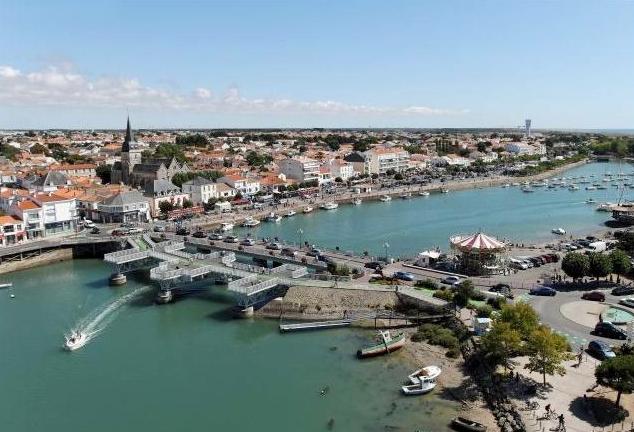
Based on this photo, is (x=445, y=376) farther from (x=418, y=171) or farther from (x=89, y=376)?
(x=418, y=171)

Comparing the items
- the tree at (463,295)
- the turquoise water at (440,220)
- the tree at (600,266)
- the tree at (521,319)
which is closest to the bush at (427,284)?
the tree at (463,295)

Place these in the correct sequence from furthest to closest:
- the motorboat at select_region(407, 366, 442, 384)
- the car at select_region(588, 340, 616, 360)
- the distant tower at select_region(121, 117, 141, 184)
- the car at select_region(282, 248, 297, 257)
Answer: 1. the distant tower at select_region(121, 117, 141, 184)
2. the car at select_region(282, 248, 297, 257)
3. the car at select_region(588, 340, 616, 360)
4. the motorboat at select_region(407, 366, 442, 384)

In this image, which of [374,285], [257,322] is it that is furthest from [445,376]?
[257,322]

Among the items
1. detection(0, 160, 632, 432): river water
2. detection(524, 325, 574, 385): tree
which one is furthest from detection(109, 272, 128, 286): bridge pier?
detection(524, 325, 574, 385): tree

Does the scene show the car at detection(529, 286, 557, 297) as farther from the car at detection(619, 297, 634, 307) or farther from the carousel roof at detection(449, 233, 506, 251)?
the carousel roof at detection(449, 233, 506, 251)

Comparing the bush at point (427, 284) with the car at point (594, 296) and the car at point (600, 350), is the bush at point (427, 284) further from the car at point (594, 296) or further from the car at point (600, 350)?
the car at point (600, 350)

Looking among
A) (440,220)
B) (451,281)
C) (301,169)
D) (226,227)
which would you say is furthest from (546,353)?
(301,169)
